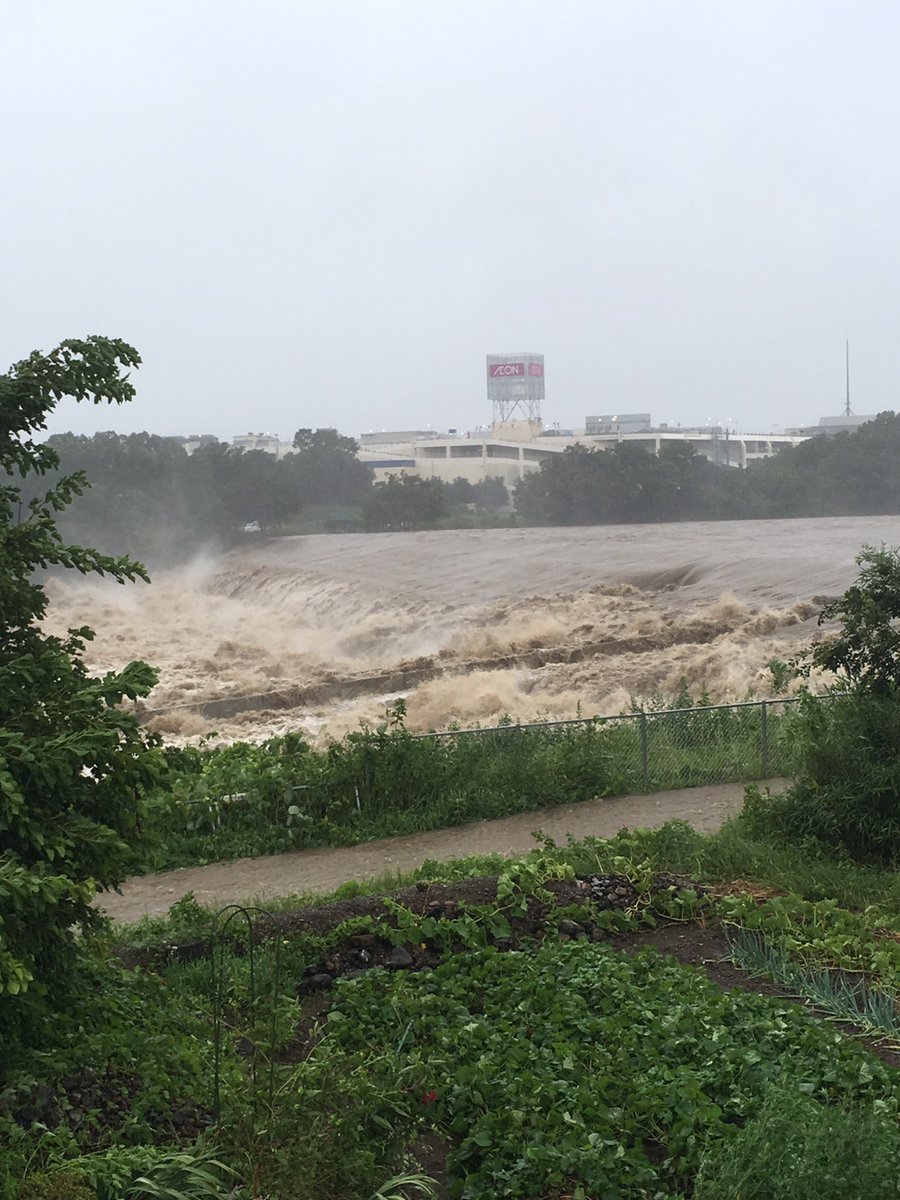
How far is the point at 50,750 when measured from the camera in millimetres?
4395

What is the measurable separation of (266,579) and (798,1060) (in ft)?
128

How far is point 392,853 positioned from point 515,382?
8687 cm

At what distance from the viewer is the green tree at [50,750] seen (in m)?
4.16

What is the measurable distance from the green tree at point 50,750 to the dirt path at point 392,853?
4.49m

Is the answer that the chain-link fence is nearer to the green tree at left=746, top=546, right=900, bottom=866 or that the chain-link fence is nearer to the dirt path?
the dirt path

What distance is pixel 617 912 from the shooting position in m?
7.45

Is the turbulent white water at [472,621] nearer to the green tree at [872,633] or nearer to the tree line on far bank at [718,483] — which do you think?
the tree line on far bank at [718,483]

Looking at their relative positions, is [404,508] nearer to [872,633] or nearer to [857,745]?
[872,633]

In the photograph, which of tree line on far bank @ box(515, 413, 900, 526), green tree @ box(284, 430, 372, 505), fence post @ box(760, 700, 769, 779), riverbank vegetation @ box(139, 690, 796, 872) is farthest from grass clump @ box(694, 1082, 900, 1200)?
green tree @ box(284, 430, 372, 505)

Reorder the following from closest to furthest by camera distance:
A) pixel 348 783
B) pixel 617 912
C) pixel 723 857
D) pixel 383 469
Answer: pixel 617 912, pixel 723 857, pixel 348 783, pixel 383 469

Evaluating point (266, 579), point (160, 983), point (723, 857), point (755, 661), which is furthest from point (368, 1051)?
point (266, 579)

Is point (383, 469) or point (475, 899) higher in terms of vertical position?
point (383, 469)

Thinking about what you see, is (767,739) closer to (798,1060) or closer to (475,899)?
(475,899)

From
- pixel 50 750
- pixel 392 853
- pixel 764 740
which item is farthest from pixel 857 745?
pixel 50 750
